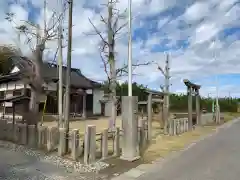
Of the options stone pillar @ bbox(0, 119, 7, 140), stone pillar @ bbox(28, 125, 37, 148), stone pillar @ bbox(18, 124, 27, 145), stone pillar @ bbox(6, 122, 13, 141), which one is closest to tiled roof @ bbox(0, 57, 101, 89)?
stone pillar @ bbox(0, 119, 7, 140)

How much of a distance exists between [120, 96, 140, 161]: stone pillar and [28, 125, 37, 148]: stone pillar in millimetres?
3449

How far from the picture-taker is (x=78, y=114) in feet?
86.9

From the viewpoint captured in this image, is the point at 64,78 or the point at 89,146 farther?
the point at 64,78

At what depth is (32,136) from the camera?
32.2 ft

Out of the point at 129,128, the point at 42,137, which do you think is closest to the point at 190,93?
the point at 129,128

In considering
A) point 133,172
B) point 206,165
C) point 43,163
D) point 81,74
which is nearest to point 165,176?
point 133,172

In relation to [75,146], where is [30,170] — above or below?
below

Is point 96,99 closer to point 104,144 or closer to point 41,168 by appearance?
Answer: point 104,144

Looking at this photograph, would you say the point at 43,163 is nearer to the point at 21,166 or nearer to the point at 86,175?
the point at 21,166

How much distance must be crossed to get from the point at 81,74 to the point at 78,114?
20.5 ft

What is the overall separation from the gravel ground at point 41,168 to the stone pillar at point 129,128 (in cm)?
98

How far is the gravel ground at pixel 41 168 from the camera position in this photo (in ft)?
20.1

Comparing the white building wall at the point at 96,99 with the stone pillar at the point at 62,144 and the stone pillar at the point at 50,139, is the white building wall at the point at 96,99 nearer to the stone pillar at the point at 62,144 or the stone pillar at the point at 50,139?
the stone pillar at the point at 50,139

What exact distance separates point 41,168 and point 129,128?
8.91 feet
